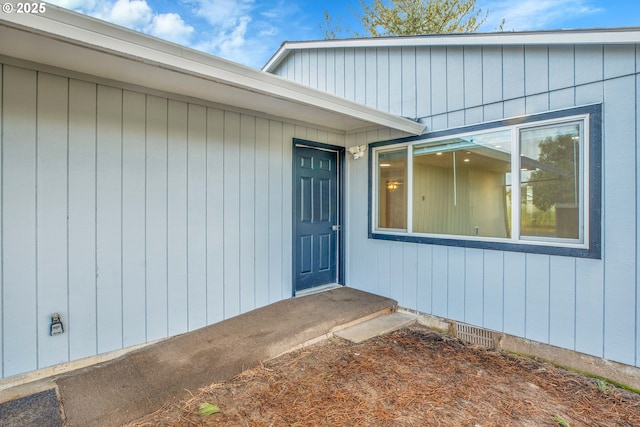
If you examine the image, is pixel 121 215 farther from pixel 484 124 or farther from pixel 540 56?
pixel 540 56

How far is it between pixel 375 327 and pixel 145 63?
3.18 m

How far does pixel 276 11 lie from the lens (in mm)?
8492

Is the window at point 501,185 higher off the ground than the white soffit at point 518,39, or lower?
lower

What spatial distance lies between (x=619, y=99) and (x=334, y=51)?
12.3 ft

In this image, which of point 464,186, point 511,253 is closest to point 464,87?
point 464,186

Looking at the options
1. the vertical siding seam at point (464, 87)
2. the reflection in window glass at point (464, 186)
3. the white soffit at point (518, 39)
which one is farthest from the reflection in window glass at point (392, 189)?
the white soffit at point (518, 39)

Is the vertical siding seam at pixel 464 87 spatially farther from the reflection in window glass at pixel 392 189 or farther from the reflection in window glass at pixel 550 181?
the reflection in window glass at pixel 392 189

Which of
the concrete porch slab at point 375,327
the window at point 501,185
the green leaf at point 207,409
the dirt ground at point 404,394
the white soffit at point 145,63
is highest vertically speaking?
the white soffit at point 145,63

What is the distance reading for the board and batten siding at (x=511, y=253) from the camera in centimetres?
246

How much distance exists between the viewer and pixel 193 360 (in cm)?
255

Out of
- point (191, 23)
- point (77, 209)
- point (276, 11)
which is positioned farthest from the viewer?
point (276, 11)

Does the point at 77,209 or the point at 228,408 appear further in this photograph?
the point at 77,209

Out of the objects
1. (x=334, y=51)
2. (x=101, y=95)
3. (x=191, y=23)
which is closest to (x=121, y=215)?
(x=101, y=95)

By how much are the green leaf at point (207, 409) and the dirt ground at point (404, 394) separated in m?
0.01
